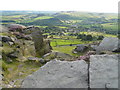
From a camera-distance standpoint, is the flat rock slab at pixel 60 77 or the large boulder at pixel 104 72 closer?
the large boulder at pixel 104 72

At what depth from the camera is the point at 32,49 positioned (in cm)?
3095

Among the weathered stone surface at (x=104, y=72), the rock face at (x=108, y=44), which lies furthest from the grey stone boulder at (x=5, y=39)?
the weathered stone surface at (x=104, y=72)

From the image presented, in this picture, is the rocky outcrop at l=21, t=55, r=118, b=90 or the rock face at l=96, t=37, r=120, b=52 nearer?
the rocky outcrop at l=21, t=55, r=118, b=90

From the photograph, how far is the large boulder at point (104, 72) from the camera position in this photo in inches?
287

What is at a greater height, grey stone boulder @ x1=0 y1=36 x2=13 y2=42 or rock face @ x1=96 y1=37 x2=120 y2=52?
rock face @ x1=96 y1=37 x2=120 y2=52

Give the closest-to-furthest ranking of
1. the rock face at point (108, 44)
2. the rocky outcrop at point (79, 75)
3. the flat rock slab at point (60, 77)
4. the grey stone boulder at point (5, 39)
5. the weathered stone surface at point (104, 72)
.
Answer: the weathered stone surface at point (104, 72) < the rocky outcrop at point (79, 75) < the flat rock slab at point (60, 77) < the rock face at point (108, 44) < the grey stone boulder at point (5, 39)

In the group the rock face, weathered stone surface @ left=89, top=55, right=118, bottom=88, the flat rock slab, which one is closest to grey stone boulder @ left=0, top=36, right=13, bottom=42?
the rock face

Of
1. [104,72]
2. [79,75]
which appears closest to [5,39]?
[79,75]

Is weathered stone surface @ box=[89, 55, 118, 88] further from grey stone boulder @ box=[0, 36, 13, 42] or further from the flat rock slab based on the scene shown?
grey stone boulder @ box=[0, 36, 13, 42]

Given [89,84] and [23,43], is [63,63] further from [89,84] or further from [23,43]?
[23,43]

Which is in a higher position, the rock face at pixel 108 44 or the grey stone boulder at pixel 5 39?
the rock face at pixel 108 44

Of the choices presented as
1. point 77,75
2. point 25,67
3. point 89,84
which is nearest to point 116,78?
point 89,84

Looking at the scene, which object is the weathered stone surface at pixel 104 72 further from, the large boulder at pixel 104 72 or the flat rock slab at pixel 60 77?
the flat rock slab at pixel 60 77

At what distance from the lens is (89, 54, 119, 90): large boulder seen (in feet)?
23.9
